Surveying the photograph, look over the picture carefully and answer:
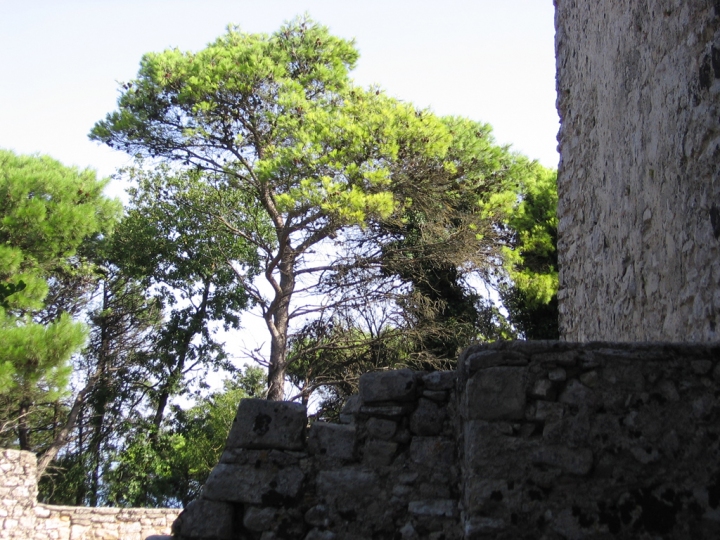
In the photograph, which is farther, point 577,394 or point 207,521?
point 207,521

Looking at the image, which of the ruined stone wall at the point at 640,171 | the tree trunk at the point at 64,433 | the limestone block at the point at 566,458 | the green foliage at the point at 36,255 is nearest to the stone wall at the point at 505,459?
the limestone block at the point at 566,458

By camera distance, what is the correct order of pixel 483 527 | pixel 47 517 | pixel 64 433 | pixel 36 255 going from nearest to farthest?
pixel 483 527, pixel 47 517, pixel 36 255, pixel 64 433

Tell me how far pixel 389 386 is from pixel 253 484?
0.76 m

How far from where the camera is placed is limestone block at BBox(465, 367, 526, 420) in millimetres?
2723

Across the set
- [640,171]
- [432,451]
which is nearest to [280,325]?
[640,171]

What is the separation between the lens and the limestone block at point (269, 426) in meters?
3.27

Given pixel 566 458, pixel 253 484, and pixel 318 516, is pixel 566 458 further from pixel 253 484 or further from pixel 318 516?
pixel 253 484

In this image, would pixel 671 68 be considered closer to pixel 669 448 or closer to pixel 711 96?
pixel 711 96

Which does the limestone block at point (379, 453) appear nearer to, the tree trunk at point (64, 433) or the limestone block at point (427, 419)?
the limestone block at point (427, 419)

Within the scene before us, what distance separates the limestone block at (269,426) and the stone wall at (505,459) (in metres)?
0.02

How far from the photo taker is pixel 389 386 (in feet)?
10.5

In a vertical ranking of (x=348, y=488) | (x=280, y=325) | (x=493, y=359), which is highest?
(x=280, y=325)

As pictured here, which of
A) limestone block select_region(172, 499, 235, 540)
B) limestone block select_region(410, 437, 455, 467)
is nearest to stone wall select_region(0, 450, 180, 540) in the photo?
limestone block select_region(172, 499, 235, 540)

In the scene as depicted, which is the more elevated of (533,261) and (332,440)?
(533,261)
